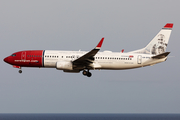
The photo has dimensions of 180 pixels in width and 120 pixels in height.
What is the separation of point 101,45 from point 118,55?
6400 millimetres

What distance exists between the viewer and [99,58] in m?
51.0

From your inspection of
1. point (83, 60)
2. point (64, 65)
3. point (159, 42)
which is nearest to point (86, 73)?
point (83, 60)

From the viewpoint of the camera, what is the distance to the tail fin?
178ft

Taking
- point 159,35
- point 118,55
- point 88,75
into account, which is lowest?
point 88,75

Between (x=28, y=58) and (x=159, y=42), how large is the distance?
22889mm

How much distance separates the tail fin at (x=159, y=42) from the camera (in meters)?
54.2

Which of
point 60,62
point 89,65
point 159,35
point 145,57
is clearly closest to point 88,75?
point 89,65

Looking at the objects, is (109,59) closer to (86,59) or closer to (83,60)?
(86,59)

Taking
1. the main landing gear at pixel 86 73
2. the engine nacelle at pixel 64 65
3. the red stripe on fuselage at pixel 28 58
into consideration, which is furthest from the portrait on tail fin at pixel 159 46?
the red stripe on fuselage at pixel 28 58

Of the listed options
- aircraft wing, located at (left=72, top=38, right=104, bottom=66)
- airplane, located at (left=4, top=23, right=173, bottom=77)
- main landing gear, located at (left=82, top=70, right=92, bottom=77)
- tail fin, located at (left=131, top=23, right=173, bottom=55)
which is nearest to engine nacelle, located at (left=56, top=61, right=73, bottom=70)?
airplane, located at (left=4, top=23, right=173, bottom=77)

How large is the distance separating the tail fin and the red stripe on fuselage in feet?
54.9

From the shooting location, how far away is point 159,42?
180ft

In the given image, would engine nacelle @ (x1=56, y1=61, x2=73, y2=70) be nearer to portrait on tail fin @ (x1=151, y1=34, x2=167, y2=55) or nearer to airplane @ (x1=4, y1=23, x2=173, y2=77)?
airplane @ (x1=4, y1=23, x2=173, y2=77)

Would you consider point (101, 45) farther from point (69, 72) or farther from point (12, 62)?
point (12, 62)
